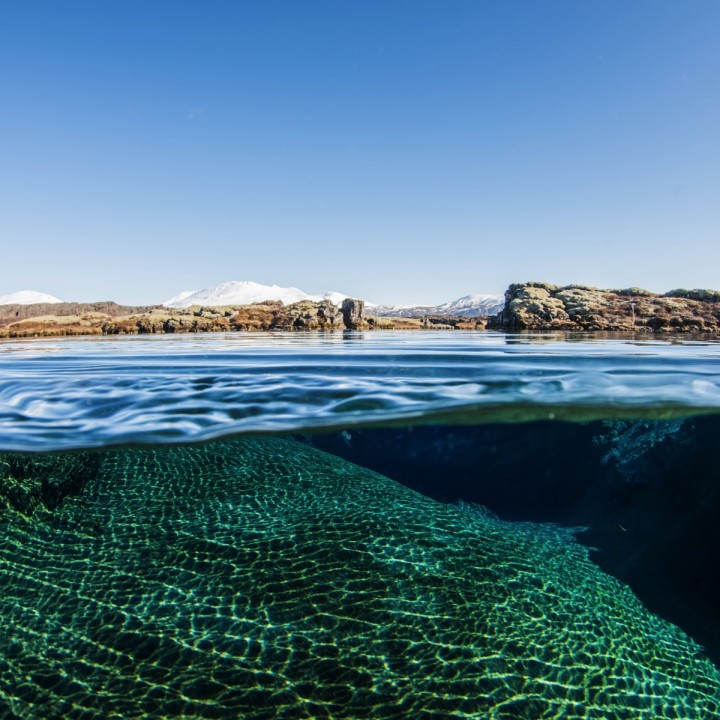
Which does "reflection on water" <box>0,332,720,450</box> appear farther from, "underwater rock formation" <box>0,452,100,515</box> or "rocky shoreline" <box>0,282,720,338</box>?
"rocky shoreline" <box>0,282,720,338</box>

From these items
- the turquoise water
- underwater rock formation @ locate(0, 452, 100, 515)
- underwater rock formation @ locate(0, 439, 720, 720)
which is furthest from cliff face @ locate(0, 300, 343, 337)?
underwater rock formation @ locate(0, 439, 720, 720)

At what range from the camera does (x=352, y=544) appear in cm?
557

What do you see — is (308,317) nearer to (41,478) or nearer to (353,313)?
(353,313)

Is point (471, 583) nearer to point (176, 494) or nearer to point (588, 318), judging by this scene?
point (176, 494)

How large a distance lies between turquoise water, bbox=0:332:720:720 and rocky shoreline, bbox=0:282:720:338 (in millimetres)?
30733

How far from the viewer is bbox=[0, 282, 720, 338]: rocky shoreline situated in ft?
127

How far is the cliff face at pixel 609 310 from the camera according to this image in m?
37.9

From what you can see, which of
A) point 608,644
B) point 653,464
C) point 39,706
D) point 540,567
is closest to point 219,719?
point 39,706

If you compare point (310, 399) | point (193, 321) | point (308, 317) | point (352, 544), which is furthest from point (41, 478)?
point (308, 317)

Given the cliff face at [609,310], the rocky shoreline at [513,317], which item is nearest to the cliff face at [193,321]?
the rocky shoreline at [513,317]

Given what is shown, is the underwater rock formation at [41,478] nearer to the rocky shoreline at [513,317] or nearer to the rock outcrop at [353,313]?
the rocky shoreline at [513,317]

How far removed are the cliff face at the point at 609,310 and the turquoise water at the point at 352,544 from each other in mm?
30220

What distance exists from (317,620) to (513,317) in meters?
45.9

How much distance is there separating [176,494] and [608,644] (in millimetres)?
6063
